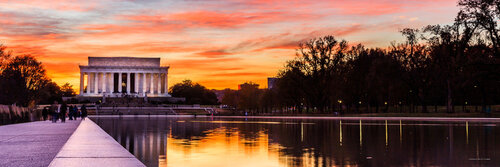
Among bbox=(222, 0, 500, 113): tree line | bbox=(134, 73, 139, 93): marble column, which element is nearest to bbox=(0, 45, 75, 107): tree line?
bbox=(222, 0, 500, 113): tree line

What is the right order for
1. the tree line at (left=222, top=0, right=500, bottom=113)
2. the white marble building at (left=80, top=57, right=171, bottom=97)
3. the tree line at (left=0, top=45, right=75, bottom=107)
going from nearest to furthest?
the tree line at (left=222, top=0, right=500, bottom=113) < the tree line at (left=0, top=45, right=75, bottom=107) < the white marble building at (left=80, top=57, right=171, bottom=97)

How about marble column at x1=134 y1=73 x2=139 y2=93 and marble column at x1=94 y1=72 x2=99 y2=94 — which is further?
marble column at x1=134 y1=73 x2=139 y2=93

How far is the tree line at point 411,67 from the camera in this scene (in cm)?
5750

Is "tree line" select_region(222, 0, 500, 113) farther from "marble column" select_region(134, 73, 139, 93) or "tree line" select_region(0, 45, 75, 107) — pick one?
"marble column" select_region(134, 73, 139, 93)

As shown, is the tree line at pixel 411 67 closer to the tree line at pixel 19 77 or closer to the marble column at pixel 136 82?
the tree line at pixel 19 77

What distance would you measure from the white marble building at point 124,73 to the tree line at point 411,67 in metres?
79.4

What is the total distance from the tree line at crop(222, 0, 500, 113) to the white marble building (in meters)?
79.4

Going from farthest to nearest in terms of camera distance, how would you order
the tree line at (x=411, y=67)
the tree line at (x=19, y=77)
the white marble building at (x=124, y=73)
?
the white marble building at (x=124, y=73), the tree line at (x=19, y=77), the tree line at (x=411, y=67)

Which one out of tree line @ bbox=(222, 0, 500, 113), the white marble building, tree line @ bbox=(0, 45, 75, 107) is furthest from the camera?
the white marble building

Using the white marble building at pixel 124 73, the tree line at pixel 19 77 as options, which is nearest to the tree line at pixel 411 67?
the tree line at pixel 19 77

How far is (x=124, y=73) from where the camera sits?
169m

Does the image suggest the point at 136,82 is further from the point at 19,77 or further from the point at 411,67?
the point at 411,67

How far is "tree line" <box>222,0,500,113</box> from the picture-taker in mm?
57500

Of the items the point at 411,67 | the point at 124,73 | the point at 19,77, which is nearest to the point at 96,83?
the point at 124,73
